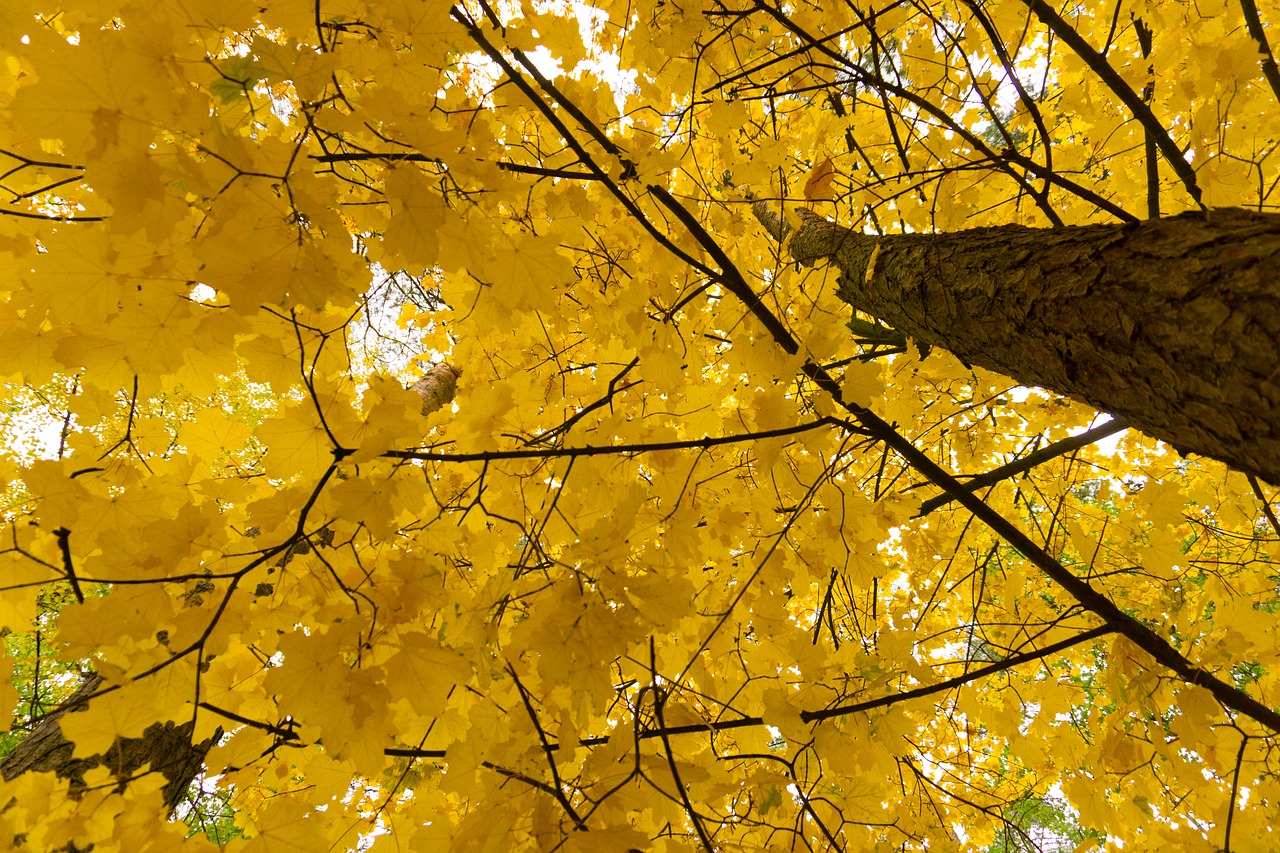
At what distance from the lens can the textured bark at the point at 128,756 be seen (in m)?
1.81

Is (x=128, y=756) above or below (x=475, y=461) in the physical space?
below

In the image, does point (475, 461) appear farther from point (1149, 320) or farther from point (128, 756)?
point (128, 756)

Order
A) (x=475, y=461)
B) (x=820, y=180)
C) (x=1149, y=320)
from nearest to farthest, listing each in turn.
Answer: (x=1149, y=320), (x=475, y=461), (x=820, y=180)

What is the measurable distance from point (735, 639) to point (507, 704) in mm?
698

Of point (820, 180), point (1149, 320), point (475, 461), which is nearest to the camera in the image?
point (1149, 320)

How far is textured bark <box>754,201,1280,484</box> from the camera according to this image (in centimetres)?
65

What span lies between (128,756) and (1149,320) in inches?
123

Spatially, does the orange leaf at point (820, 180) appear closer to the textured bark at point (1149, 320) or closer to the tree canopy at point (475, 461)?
the tree canopy at point (475, 461)

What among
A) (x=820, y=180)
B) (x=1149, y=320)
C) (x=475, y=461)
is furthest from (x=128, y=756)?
(x=820, y=180)

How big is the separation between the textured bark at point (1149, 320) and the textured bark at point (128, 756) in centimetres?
256

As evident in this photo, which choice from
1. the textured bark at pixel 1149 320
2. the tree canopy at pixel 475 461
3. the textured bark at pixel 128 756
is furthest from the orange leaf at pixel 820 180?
the textured bark at pixel 128 756

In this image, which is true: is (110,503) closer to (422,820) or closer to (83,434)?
(83,434)

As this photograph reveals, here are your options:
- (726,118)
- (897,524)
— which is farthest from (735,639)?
(726,118)

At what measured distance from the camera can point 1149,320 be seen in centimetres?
77
